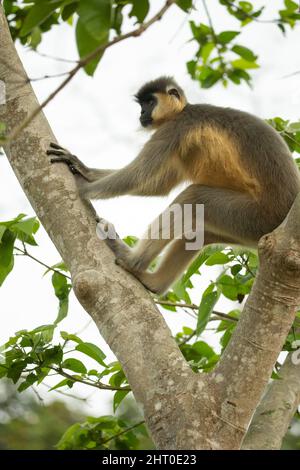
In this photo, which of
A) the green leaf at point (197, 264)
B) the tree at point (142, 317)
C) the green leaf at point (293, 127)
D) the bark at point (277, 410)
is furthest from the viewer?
the green leaf at point (293, 127)

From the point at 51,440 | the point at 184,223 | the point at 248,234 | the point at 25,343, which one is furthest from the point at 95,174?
the point at 51,440

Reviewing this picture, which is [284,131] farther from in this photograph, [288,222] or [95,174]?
[288,222]

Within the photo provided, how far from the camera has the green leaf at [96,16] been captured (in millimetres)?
1445

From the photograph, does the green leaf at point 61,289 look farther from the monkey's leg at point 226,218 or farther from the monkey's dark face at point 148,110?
the monkey's dark face at point 148,110

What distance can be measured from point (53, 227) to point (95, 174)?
1.39 m

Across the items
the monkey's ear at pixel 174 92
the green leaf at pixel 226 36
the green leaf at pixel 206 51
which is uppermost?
the green leaf at pixel 206 51

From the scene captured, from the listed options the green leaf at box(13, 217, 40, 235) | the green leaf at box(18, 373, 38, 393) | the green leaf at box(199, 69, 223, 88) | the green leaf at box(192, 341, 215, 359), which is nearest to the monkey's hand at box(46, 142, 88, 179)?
the green leaf at box(13, 217, 40, 235)

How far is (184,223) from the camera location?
4312mm

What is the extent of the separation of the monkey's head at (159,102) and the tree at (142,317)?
165 cm

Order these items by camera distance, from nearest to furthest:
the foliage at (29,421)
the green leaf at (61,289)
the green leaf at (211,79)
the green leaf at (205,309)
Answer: the green leaf at (205,309) → the green leaf at (61,289) → the green leaf at (211,79) → the foliage at (29,421)

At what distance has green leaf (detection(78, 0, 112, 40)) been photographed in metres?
1.45

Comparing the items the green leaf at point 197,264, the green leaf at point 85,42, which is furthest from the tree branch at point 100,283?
the green leaf at point 197,264

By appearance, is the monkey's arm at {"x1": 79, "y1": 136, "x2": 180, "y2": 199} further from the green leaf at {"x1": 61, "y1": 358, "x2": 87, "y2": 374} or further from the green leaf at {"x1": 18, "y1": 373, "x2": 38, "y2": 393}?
the green leaf at {"x1": 18, "y1": 373, "x2": 38, "y2": 393}

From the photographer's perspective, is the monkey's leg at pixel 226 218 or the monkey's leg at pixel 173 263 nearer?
the monkey's leg at pixel 226 218
